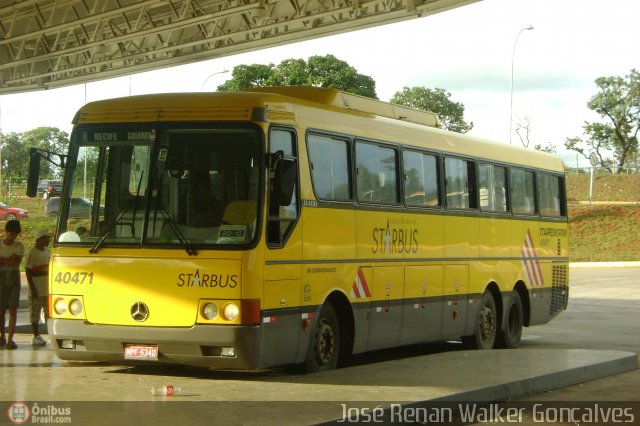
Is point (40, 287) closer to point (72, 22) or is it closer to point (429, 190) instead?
point (429, 190)

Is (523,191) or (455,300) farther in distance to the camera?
(523,191)

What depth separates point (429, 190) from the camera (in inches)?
634

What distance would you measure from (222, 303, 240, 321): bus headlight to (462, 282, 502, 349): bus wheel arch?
23.1 feet

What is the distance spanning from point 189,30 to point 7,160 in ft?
320

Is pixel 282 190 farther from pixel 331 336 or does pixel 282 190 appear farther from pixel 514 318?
pixel 514 318

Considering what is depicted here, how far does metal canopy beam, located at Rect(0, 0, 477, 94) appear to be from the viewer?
25672 mm

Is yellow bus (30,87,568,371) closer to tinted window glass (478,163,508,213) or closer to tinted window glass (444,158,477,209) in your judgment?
tinted window glass (444,158,477,209)

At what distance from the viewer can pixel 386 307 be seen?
48.0 feet

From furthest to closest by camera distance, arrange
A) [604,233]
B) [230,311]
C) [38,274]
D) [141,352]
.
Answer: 1. [604,233]
2. [38,274]
3. [141,352]
4. [230,311]

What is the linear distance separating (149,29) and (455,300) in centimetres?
1564

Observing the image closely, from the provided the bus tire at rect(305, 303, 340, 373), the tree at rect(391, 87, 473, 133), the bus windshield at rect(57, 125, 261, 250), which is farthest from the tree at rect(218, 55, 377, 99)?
the bus windshield at rect(57, 125, 261, 250)

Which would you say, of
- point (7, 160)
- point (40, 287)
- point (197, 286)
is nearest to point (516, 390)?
point (197, 286)

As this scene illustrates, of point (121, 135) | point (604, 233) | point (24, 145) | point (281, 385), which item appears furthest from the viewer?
point (24, 145)

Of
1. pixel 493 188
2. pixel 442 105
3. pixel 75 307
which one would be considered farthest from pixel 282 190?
pixel 442 105
